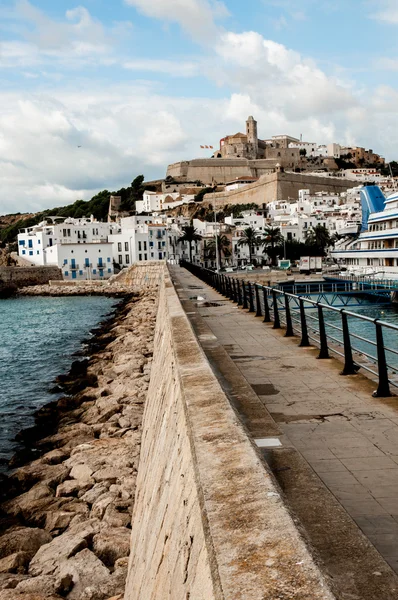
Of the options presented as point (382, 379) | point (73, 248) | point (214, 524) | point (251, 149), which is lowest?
point (382, 379)

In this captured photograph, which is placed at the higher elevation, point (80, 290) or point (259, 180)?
point (259, 180)

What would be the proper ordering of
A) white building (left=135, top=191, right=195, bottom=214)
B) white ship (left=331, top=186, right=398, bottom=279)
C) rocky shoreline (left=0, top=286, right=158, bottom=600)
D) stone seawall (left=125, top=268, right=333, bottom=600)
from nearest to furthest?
1. stone seawall (left=125, top=268, right=333, bottom=600)
2. rocky shoreline (left=0, top=286, right=158, bottom=600)
3. white ship (left=331, top=186, right=398, bottom=279)
4. white building (left=135, top=191, right=195, bottom=214)

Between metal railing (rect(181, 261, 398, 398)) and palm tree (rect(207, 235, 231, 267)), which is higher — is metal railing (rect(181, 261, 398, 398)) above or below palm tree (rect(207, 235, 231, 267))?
below

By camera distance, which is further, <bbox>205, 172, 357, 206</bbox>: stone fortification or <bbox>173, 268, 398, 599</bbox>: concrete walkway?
<bbox>205, 172, 357, 206</bbox>: stone fortification

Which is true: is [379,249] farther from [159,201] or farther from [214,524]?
[159,201]

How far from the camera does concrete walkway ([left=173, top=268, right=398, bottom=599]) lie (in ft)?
11.3

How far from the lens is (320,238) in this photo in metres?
79.8

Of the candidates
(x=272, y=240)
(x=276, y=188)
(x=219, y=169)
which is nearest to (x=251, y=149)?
(x=219, y=169)

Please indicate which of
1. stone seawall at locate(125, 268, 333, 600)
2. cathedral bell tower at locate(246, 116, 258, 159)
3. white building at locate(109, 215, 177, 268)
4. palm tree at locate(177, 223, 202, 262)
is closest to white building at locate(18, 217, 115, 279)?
white building at locate(109, 215, 177, 268)

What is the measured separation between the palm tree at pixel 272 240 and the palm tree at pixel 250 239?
131cm

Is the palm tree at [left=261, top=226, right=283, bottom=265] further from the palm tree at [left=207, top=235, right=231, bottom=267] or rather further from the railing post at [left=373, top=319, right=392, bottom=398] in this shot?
the railing post at [left=373, top=319, right=392, bottom=398]

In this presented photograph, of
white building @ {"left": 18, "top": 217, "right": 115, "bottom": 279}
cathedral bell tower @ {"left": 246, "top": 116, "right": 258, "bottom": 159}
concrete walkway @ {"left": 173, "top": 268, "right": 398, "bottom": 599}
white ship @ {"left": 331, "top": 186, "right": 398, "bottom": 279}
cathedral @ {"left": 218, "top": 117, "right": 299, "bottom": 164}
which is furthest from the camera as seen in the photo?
cathedral bell tower @ {"left": 246, "top": 116, "right": 258, "bottom": 159}

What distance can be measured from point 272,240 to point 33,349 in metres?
53.4

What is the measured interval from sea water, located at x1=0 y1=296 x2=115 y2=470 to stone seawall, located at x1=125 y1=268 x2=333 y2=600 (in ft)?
21.0
